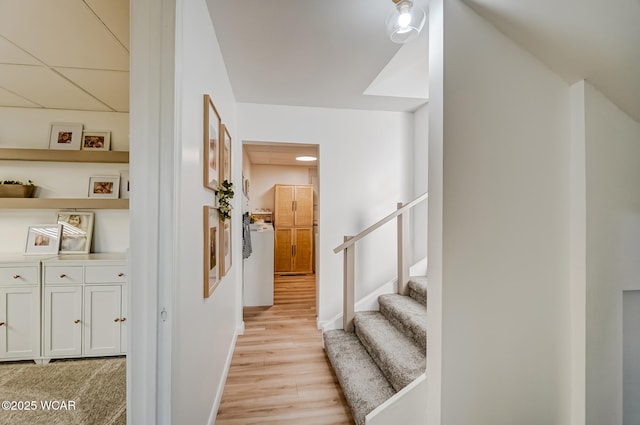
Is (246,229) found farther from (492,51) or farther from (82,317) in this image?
(492,51)

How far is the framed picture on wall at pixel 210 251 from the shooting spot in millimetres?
1466

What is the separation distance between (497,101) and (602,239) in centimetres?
78

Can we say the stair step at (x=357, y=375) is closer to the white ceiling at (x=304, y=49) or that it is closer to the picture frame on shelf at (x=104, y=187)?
the white ceiling at (x=304, y=49)

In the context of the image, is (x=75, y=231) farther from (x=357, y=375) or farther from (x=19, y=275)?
(x=357, y=375)

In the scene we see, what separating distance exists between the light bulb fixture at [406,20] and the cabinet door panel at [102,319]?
2814 mm

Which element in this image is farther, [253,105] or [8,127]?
[253,105]

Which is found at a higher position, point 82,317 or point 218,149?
point 218,149

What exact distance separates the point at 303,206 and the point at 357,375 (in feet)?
13.8

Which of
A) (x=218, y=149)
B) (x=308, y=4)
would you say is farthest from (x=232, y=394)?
(x=308, y=4)

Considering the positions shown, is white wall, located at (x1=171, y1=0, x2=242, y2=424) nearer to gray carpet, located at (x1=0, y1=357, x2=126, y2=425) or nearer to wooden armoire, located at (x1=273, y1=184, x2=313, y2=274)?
gray carpet, located at (x1=0, y1=357, x2=126, y2=425)

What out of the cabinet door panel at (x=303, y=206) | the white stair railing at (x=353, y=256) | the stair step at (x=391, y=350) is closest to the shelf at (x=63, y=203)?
the white stair railing at (x=353, y=256)

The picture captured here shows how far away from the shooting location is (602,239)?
1262mm

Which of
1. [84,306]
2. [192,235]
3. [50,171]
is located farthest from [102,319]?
[192,235]

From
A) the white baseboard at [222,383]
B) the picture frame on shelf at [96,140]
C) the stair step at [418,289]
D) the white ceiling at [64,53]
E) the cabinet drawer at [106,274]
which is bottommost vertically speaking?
the white baseboard at [222,383]
